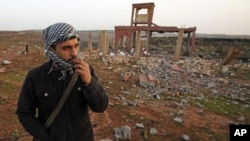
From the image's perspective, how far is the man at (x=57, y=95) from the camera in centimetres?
213

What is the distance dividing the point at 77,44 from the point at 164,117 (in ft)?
16.8

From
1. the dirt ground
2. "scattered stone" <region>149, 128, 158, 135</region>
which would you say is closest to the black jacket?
the dirt ground

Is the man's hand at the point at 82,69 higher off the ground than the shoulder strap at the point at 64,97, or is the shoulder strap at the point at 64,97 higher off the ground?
the man's hand at the point at 82,69

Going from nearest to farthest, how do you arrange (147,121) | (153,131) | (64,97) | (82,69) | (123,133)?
(82,69)
(64,97)
(123,133)
(153,131)
(147,121)

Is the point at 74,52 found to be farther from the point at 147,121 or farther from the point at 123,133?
the point at 147,121

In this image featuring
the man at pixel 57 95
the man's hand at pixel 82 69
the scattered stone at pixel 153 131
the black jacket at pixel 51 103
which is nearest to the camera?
the man's hand at pixel 82 69

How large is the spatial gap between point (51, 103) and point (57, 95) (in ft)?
0.28

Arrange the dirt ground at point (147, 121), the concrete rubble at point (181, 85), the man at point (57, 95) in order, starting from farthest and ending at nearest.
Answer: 1. the concrete rubble at point (181, 85)
2. the dirt ground at point (147, 121)
3. the man at point (57, 95)

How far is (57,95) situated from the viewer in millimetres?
2246

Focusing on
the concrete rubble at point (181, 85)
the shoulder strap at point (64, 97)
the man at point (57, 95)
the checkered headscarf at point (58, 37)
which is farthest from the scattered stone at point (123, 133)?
the checkered headscarf at point (58, 37)

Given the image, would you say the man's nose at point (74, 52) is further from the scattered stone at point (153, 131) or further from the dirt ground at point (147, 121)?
the scattered stone at point (153, 131)

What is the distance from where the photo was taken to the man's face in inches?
83.4

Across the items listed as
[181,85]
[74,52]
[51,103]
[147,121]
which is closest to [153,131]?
[147,121]

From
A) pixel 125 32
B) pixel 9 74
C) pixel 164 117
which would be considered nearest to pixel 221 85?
pixel 164 117
